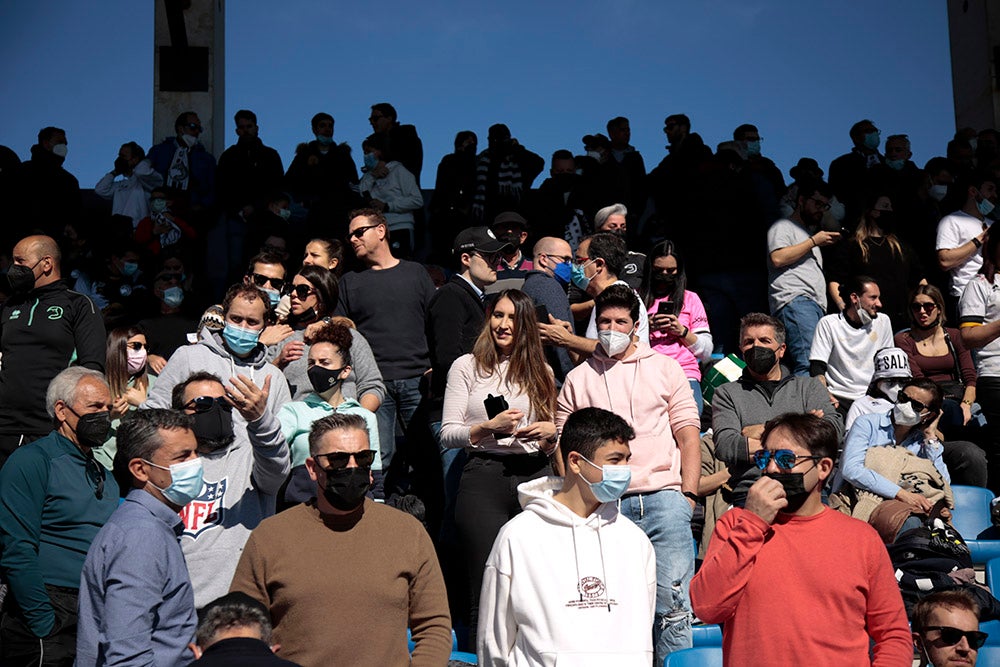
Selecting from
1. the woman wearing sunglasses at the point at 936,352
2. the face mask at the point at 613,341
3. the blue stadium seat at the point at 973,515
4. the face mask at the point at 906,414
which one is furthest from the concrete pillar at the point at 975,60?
the face mask at the point at 613,341

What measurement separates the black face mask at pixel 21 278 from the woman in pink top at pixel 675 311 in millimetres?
3876

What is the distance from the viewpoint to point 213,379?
558 cm

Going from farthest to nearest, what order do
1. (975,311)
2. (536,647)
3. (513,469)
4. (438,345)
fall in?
(975,311) < (438,345) < (513,469) < (536,647)

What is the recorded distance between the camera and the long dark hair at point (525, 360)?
6.21m

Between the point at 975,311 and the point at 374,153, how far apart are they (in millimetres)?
5964

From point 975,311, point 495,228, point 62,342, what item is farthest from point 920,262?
point 62,342

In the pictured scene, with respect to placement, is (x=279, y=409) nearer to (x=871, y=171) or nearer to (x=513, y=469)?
(x=513, y=469)

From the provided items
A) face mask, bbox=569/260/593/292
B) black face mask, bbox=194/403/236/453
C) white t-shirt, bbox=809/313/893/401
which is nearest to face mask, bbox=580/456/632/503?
black face mask, bbox=194/403/236/453

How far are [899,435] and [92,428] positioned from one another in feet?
15.3

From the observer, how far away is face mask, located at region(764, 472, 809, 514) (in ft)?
13.7

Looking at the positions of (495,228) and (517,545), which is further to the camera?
(495,228)

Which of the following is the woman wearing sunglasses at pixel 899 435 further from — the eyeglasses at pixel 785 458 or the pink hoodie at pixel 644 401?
the eyeglasses at pixel 785 458

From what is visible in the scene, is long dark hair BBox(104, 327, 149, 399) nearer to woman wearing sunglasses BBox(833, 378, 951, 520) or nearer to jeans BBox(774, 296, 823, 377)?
woman wearing sunglasses BBox(833, 378, 951, 520)

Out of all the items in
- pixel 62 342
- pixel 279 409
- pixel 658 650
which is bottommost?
pixel 658 650
